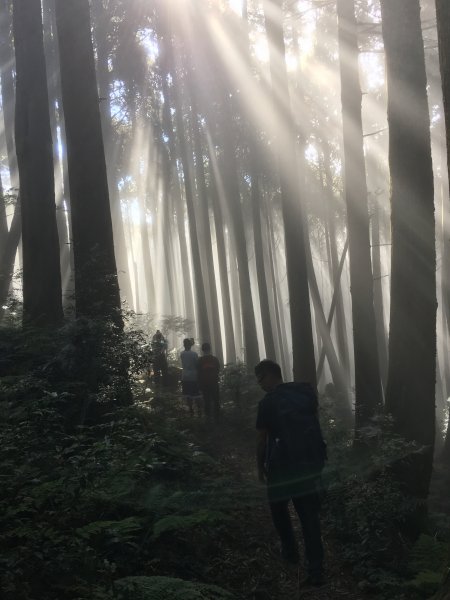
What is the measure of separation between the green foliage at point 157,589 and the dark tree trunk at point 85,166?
17.9 feet

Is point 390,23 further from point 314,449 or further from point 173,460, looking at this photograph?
point 173,460

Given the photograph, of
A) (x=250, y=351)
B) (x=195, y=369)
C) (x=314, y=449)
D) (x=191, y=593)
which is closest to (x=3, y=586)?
(x=191, y=593)

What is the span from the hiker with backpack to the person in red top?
305 inches

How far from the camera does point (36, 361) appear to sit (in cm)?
849

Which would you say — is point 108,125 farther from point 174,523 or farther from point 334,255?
point 174,523

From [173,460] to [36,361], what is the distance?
8.49 ft

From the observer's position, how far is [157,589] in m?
3.93

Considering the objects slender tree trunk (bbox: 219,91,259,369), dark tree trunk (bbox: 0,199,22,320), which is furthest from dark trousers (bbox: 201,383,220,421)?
slender tree trunk (bbox: 219,91,259,369)

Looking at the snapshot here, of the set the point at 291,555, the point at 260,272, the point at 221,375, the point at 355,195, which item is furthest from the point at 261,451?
the point at 260,272

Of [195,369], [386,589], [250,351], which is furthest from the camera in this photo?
[250,351]

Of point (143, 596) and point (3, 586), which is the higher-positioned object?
point (3, 586)

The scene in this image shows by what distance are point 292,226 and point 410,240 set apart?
23.6ft

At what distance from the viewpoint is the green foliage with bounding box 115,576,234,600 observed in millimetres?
3831

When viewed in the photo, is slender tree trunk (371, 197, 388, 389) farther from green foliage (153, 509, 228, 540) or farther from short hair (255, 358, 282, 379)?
green foliage (153, 509, 228, 540)
